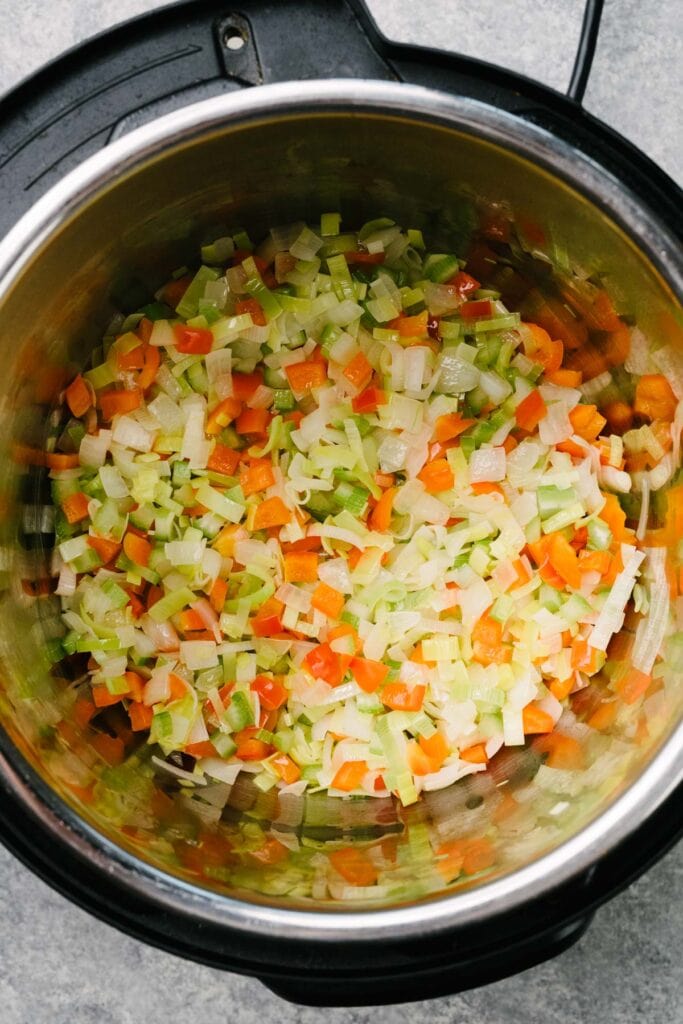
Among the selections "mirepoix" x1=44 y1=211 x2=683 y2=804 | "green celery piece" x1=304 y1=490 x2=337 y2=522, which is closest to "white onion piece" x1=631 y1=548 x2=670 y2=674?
"mirepoix" x1=44 y1=211 x2=683 y2=804

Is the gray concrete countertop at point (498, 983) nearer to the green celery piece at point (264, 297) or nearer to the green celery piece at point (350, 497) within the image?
the green celery piece at point (264, 297)

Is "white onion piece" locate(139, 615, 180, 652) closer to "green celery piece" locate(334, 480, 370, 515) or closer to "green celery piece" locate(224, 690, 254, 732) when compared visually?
"green celery piece" locate(224, 690, 254, 732)

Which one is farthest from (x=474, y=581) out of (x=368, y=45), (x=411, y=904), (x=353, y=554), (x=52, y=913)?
(x=52, y=913)

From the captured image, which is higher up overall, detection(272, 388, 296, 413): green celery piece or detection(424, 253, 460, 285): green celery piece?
detection(424, 253, 460, 285): green celery piece

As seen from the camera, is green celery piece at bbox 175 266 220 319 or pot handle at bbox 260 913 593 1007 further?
green celery piece at bbox 175 266 220 319

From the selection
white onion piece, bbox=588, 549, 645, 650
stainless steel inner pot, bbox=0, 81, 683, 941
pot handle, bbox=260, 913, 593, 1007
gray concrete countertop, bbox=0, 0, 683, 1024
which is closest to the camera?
stainless steel inner pot, bbox=0, 81, 683, 941

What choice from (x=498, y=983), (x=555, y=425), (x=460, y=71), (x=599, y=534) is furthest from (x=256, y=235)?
(x=498, y=983)

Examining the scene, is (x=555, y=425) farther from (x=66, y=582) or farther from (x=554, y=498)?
(x=66, y=582)
